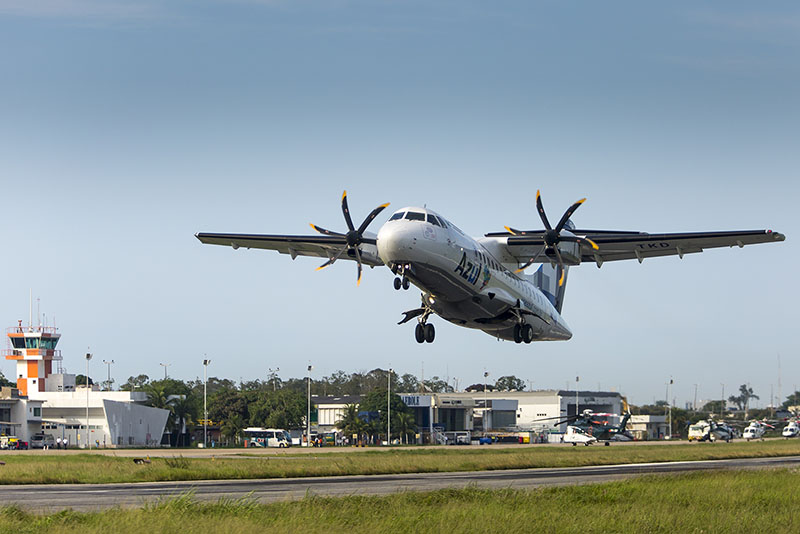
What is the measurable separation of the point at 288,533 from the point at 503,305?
25764 millimetres

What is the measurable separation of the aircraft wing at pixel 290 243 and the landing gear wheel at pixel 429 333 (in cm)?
384

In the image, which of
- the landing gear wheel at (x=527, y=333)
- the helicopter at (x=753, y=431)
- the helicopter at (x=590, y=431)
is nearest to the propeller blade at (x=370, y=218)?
the landing gear wheel at (x=527, y=333)

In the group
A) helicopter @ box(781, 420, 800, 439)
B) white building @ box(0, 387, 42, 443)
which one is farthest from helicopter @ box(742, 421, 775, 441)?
white building @ box(0, 387, 42, 443)

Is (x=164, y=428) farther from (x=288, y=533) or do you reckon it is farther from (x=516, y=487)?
(x=288, y=533)

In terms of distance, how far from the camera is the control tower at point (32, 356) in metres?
107

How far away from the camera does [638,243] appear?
136 feet

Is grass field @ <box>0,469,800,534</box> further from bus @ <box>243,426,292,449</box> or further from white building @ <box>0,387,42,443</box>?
white building @ <box>0,387,42,443</box>

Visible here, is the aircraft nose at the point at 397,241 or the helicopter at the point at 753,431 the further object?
the helicopter at the point at 753,431

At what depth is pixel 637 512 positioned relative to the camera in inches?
871

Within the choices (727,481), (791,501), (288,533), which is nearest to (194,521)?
(288,533)

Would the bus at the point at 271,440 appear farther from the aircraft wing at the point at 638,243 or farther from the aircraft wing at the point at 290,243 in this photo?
the aircraft wing at the point at 638,243

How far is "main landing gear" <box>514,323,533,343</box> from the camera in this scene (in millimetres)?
43469

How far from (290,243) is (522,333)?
1228 centimetres

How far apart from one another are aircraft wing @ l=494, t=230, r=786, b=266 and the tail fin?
8357mm
